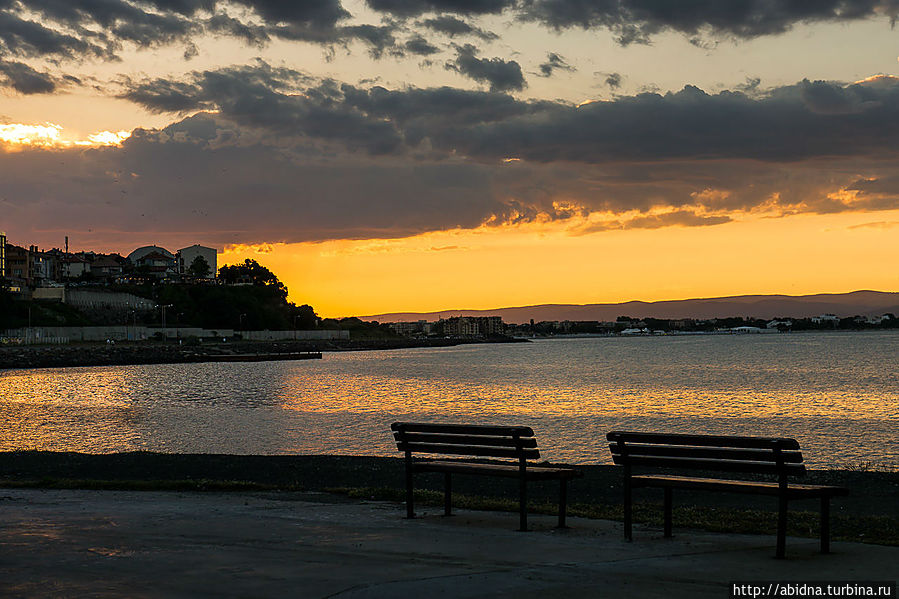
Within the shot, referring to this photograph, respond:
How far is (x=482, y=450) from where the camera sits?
1104 centimetres

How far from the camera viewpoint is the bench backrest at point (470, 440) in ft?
34.9

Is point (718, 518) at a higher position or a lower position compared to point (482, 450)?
lower

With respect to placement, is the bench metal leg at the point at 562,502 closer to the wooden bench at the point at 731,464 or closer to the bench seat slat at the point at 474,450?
the bench seat slat at the point at 474,450

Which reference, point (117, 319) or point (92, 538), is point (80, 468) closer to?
point (92, 538)

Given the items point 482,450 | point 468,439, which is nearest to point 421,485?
point 468,439

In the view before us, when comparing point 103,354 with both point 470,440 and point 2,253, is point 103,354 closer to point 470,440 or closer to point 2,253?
point 2,253

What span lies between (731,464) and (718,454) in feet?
0.66

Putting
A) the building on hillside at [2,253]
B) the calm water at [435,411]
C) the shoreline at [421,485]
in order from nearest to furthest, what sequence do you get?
the shoreline at [421,485] → the calm water at [435,411] → the building on hillside at [2,253]

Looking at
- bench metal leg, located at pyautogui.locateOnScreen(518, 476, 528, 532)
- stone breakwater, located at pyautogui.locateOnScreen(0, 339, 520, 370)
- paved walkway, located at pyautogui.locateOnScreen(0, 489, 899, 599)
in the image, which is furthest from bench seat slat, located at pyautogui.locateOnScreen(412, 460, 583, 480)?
stone breakwater, located at pyautogui.locateOnScreen(0, 339, 520, 370)

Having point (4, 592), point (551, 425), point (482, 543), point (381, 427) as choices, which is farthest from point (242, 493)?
point (551, 425)

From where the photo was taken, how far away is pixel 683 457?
984 cm

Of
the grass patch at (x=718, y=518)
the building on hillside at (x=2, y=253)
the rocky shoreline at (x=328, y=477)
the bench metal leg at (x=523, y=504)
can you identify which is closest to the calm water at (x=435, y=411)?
Result: the rocky shoreline at (x=328, y=477)

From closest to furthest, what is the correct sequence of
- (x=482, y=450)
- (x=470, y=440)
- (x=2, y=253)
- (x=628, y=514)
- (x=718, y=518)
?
(x=628, y=514)
(x=482, y=450)
(x=470, y=440)
(x=718, y=518)
(x=2, y=253)

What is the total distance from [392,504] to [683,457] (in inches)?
189
